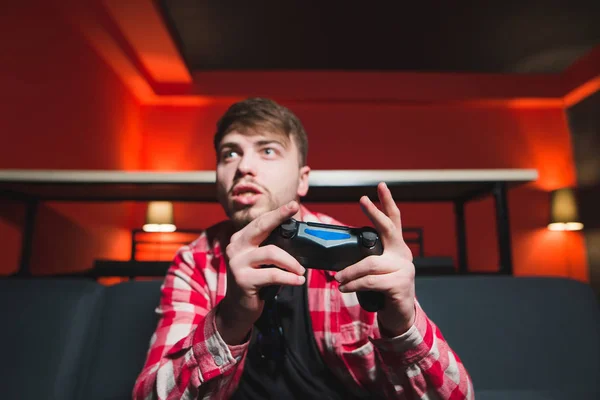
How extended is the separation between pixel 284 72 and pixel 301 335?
3412mm

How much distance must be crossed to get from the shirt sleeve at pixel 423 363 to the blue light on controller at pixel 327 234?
0.15 m

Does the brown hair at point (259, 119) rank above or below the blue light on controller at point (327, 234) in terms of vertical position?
above

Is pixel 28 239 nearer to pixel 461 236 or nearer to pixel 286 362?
pixel 286 362

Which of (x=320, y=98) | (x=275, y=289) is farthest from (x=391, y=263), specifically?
(x=320, y=98)

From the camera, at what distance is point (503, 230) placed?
120 cm

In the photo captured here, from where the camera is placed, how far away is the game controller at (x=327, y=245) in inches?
16.5

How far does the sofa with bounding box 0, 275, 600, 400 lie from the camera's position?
26.6 inches

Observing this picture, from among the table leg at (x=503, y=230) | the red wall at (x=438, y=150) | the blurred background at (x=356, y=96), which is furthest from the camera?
the red wall at (x=438, y=150)

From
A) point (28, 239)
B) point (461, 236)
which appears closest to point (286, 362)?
point (461, 236)

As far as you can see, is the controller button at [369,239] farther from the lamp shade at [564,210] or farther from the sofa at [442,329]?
the lamp shade at [564,210]

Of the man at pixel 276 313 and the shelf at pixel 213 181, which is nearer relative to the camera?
the man at pixel 276 313

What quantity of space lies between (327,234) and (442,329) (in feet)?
1.50

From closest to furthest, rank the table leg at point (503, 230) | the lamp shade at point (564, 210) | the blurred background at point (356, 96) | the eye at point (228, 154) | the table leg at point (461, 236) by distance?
the eye at point (228, 154) → the table leg at point (503, 230) → the table leg at point (461, 236) → the blurred background at point (356, 96) → the lamp shade at point (564, 210)

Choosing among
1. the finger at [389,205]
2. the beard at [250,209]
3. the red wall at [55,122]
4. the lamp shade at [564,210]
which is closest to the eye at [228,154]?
the beard at [250,209]
